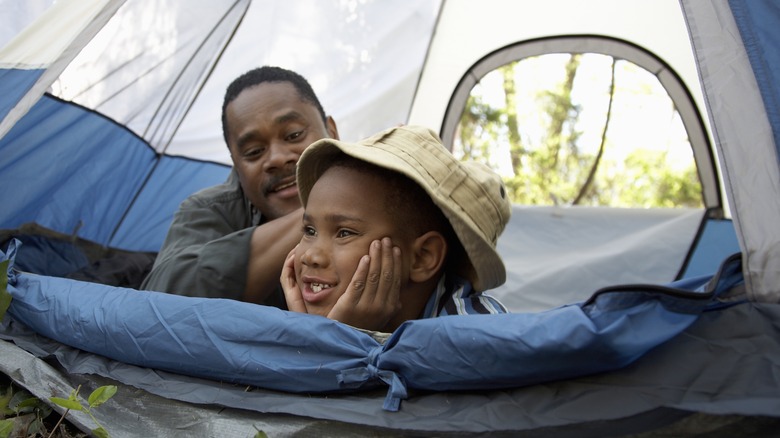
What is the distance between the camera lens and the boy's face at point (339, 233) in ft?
4.53

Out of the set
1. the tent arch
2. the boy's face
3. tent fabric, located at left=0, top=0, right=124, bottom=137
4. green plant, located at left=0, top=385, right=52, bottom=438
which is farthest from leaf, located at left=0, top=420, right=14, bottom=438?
the tent arch

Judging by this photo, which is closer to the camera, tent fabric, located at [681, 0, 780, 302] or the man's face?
tent fabric, located at [681, 0, 780, 302]

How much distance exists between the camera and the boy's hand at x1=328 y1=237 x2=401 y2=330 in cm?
132

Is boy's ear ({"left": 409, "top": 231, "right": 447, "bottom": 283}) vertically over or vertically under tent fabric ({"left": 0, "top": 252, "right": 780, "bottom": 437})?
over

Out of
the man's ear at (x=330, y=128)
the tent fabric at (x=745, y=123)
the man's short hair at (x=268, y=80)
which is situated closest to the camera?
the tent fabric at (x=745, y=123)

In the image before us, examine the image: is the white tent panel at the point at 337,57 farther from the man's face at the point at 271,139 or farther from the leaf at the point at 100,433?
the leaf at the point at 100,433

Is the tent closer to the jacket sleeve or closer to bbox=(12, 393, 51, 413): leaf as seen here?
bbox=(12, 393, 51, 413): leaf

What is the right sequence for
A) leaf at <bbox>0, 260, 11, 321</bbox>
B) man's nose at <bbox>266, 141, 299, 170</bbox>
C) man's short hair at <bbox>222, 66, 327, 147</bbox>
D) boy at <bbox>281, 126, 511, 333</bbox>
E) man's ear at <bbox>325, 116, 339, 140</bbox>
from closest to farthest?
boy at <bbox>281, 126, 511, 333</bbox> → leaf at <bbox>0, 260, 11, 321</bbox> → man's nose at <bbox>266, 141, 299, 170</bbox> → man's short hair at <bbox>222, 66, 327, 147</bbox> → man's ear at <bbox>325, 116, 339, 140</bbox>

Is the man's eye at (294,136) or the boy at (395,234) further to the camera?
the man's eye at (294,136)

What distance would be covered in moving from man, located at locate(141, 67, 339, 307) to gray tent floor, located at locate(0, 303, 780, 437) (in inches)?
20.2

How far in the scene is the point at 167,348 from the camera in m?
1.22

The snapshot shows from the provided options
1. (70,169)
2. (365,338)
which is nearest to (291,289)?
(365,338)

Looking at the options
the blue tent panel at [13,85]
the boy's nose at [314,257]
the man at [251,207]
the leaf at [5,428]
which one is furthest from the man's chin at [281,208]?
the leaf at [5,428]

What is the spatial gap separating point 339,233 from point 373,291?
0.14 meters
